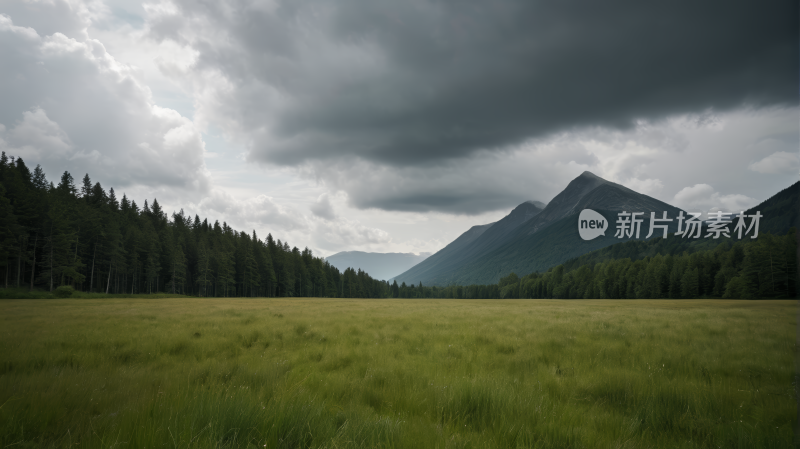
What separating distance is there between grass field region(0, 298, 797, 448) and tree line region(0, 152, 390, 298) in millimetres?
53032

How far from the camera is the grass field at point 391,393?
3217mm

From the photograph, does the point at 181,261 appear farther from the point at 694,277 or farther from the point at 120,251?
the point at 694,277

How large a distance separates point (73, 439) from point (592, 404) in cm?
661

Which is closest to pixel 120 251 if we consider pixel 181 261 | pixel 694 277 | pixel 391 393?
pixel 181 261

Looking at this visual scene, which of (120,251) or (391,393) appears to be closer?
(391,393)

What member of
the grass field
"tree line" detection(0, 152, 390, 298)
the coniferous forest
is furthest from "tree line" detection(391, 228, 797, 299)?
"tree line" detection(0, 152, 390, 298)

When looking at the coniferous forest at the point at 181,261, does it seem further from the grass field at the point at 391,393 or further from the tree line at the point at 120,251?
the grass field at the point at 391,393

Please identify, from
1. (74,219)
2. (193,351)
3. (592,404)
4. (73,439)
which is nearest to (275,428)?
(73,439)

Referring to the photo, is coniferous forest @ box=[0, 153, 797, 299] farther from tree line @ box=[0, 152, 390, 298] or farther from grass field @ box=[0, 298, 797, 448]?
grass field @ box=[0, 298, 797, 448]

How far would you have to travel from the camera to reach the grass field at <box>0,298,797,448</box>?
322 centimetres

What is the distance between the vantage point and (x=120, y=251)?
5866 centimetres

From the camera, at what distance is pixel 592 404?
198 inches

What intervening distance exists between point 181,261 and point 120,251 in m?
12.7

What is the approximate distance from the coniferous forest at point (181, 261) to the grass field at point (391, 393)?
47363mm
